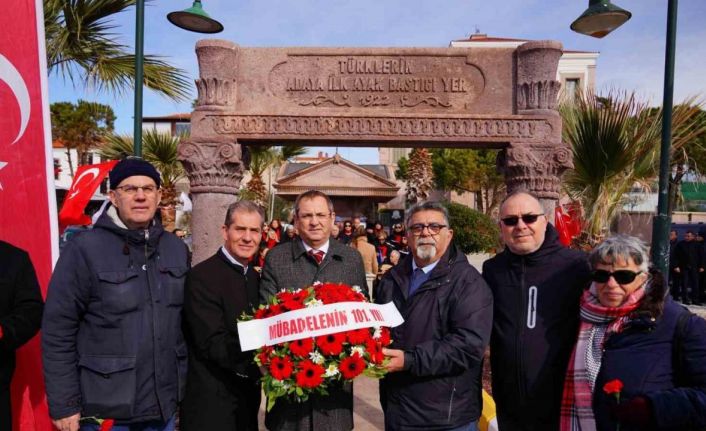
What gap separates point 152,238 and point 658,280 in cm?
251

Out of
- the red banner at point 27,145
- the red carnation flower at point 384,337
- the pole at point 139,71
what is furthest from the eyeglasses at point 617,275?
the pole at point 139,71

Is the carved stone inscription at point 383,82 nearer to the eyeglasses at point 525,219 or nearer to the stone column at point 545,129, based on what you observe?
the stone column at point 545,129

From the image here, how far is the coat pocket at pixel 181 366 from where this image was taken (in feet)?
8.89

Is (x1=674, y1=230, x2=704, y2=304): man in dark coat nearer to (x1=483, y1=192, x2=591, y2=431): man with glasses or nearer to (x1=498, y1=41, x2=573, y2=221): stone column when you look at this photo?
(x1=498, y1=41, x2=573, y2=221): stone column

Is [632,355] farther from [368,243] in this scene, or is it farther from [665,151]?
[368,243]

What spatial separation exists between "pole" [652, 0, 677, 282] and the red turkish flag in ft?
19.3

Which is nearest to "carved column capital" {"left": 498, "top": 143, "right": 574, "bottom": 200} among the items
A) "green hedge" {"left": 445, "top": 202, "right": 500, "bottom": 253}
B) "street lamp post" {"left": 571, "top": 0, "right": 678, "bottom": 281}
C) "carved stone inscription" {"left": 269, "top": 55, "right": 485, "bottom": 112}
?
"carved stone inscription" {"left": 269, "top": 55, "right": 485, "bottom": 112}

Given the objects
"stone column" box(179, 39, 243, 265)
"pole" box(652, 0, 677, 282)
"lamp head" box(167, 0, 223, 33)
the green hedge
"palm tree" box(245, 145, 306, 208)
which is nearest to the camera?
"pole" box(652, 0, 677, 282)

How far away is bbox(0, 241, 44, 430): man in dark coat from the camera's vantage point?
2609mm

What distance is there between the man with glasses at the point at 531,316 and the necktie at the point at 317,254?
988 mm

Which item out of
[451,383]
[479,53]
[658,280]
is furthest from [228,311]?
[479,53]

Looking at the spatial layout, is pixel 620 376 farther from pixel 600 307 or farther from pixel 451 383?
pixel 451 383

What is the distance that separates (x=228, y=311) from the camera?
9.11 feet

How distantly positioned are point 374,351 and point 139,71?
4.32 meters
